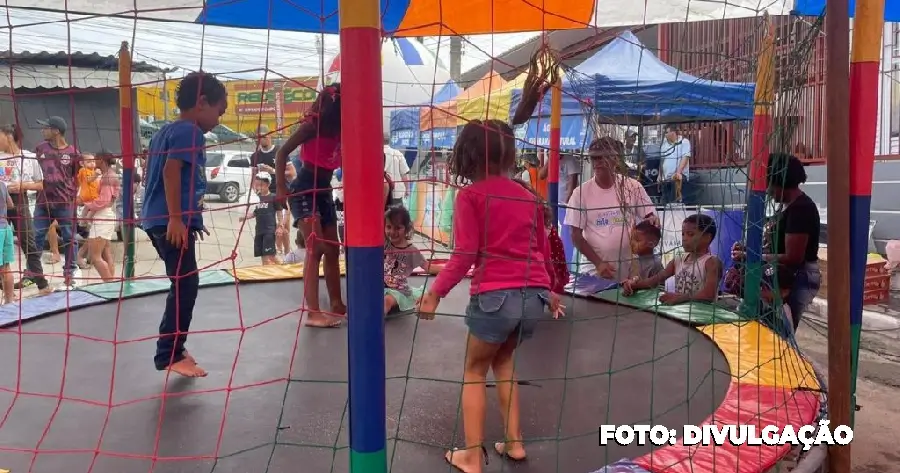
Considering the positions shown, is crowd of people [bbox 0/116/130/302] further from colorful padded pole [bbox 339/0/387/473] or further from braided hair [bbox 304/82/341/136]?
colorful padded pole [bbox 339/0/387/473]

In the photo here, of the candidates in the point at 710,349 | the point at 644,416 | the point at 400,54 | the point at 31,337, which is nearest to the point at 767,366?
the point at 710,349

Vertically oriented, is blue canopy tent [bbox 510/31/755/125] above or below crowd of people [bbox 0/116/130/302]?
above

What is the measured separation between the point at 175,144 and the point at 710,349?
2324 mm

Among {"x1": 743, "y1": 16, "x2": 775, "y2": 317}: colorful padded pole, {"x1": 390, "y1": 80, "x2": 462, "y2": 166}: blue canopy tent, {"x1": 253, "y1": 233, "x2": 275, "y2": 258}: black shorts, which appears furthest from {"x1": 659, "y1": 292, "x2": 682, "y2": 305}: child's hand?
{"x1": 390, "y1": 80, "x2": 462, "y2": 166}: blue canopy tent

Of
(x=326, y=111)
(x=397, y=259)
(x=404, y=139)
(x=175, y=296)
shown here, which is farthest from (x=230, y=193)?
(x=175, y=296)

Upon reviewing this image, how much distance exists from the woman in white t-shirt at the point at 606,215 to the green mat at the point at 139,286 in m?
2.28

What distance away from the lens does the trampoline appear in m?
1.88

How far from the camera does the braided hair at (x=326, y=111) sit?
276 centimetres

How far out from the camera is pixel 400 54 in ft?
27.4

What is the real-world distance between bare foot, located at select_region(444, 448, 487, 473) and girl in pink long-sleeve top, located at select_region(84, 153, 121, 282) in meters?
4.51

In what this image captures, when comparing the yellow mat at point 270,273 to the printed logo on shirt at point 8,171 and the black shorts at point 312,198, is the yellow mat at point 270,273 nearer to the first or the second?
the black shorts at point 312,198

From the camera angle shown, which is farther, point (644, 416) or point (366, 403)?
point (644, 416)

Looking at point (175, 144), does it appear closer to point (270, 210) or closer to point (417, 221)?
point (270, 210)

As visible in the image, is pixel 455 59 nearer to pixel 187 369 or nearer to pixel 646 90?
pixel 646 90
